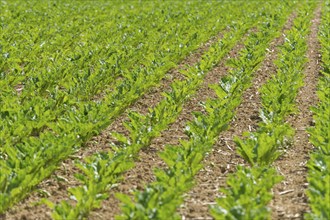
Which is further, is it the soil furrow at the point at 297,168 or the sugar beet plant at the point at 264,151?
the soil furrow at the point at 297,168

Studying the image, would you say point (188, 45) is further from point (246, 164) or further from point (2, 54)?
point (246, 164)

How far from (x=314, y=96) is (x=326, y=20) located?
673cm

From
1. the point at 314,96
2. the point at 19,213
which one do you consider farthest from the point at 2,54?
the point at 19,213

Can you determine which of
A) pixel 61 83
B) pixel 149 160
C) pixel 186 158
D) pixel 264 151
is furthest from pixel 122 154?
pixel 61 83

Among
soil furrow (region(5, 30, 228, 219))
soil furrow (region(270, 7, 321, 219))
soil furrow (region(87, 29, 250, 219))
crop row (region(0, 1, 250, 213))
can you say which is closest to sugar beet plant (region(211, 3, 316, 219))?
soil furrow (region(270, 7, 321, 219))

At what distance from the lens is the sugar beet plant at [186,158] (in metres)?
4.54

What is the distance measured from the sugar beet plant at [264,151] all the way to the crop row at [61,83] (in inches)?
59.5

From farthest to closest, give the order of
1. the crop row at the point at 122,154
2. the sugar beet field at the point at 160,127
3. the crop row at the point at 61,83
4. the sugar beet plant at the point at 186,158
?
the crop row at the point at 61,83 → the sugar beet field at the point at 160,127 → the crop row at the point at 122,154 → the sugar beet plant at the point at 186,158

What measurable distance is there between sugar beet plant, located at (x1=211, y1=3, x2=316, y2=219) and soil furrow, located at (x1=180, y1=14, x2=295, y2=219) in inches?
6.1

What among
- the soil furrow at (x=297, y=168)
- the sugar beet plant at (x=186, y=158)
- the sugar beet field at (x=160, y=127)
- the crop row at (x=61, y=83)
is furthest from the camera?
the crop row at (x=61, y=83)

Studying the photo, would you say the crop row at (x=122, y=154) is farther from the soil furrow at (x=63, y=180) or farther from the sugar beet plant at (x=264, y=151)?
the sugar beet plant at (x=264, y=151)

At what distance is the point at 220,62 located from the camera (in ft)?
35.2

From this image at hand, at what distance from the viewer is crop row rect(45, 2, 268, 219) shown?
482 centimetres

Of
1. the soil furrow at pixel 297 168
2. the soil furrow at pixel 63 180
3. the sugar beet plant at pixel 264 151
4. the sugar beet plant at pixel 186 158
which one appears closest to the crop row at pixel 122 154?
the soil furrow at pixel 63 180
